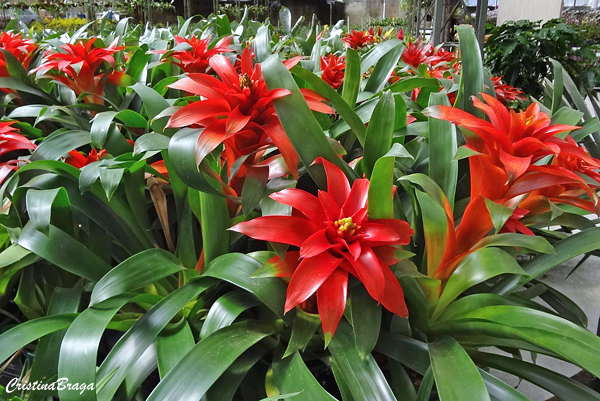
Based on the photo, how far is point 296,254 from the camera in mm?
521

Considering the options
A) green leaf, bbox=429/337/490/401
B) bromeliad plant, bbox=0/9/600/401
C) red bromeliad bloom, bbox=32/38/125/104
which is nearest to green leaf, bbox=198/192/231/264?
bromeliad plant, bbox=0/9/600/401

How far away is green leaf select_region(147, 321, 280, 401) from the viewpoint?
454 millimetres

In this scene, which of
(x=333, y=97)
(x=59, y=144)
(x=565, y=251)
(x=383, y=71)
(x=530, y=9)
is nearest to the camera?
(x=565, y=251)

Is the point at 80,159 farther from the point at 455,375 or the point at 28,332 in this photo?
the point at 455,375

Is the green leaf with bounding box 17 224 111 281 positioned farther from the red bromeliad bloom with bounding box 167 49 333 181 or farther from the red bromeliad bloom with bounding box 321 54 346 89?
the red bromeliad bloom with bounding box 321 54 346 89

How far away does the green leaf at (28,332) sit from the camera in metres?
0.52

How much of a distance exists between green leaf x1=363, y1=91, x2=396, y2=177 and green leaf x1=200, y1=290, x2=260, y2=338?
0.87ft

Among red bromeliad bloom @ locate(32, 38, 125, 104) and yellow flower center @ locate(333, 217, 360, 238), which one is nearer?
yellow flower center @ locate(333, 217, 360, 238)

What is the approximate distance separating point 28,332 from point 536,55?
10.4ft

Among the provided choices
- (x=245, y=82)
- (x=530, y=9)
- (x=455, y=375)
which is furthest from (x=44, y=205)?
(x=530, y=9)

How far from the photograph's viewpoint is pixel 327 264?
0.47 meters

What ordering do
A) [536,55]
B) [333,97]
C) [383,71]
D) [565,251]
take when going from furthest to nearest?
[536,55]
[383,71]
[333,97]
[565,251]

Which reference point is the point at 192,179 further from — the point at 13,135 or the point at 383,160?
the point at 13,135

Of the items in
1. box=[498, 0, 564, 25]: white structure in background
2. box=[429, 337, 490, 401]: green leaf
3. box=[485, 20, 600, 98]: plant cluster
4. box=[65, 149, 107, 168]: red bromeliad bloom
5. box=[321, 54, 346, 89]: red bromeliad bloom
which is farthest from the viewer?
box=[498, 0, 564, 25]: white structure in background
